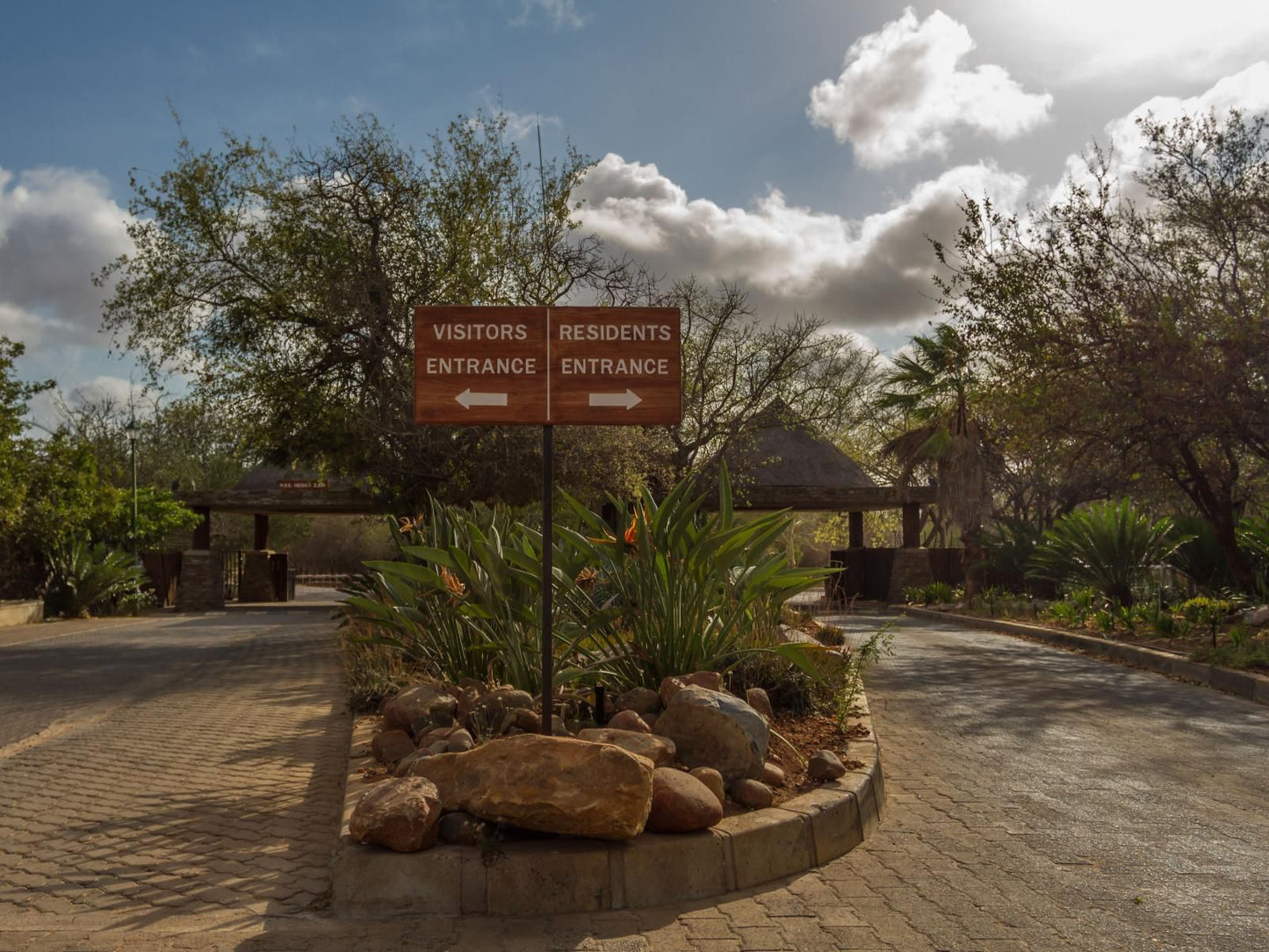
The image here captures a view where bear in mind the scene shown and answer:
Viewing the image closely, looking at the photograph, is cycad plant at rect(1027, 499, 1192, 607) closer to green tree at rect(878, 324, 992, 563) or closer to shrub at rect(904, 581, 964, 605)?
green tree at rect(878, 324, 992, 563)

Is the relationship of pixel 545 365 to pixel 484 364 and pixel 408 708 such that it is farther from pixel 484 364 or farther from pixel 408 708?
pixel 408 708

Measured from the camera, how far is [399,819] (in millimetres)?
4105

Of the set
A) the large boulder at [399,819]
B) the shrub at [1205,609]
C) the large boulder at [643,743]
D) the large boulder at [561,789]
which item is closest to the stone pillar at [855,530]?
the shrub at [1205,609]

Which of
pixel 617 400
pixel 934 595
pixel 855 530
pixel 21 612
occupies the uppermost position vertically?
pixel 617 400

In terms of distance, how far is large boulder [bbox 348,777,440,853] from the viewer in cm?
410

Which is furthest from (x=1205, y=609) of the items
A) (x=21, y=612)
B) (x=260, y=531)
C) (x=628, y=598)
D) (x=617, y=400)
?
(x=260, y=531)

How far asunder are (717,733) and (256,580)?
2980cm

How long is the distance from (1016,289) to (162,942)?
14072 millimetres

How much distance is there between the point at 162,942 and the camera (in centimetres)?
375

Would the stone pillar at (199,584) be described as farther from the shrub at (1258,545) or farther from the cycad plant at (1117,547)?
the shrub at (1258,545)

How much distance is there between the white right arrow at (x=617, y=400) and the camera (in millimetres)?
5785

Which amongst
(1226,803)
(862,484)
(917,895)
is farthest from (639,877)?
(862,484)

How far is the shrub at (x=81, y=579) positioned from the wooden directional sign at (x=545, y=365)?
858 inches

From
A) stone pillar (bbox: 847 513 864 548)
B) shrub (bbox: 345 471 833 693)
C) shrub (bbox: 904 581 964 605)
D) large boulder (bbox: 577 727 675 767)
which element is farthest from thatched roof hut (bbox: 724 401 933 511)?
large boulder (bbox: 577 727 675 767)
